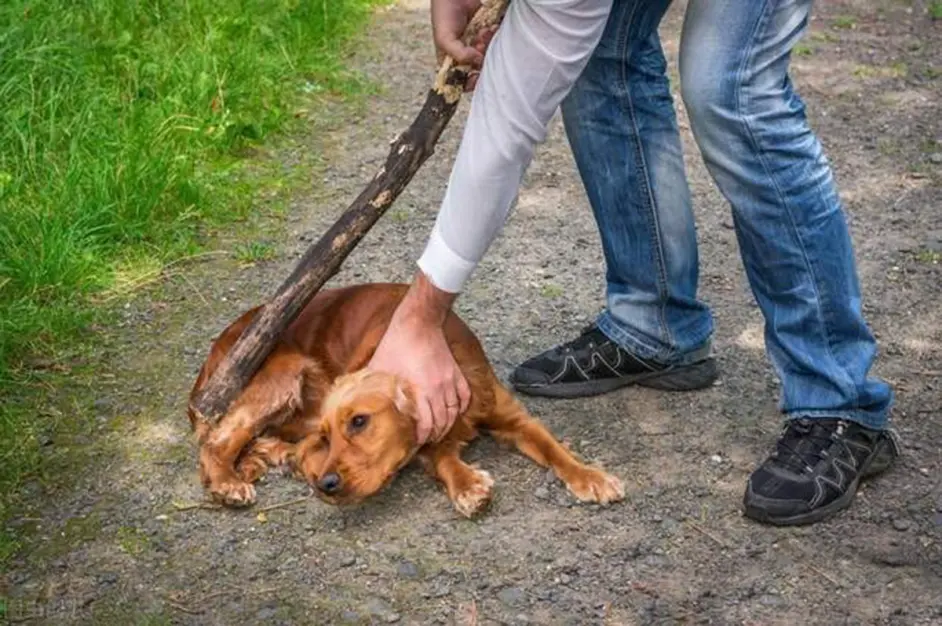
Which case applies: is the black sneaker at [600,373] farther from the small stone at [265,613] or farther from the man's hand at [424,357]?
the small stone at [265,613]

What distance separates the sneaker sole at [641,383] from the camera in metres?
4.16

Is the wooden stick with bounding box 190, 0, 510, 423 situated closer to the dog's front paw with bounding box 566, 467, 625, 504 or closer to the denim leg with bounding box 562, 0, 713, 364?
the denim leg with bounding box 562, 0, 713, 364

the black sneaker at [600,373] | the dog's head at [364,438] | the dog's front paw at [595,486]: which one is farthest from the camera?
the black sneaker at [600,373]

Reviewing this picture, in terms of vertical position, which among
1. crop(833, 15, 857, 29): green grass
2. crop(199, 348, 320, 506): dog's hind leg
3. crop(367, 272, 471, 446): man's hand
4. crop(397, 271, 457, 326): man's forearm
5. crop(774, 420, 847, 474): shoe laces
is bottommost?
crop(833, 15, 857, 29): green grass

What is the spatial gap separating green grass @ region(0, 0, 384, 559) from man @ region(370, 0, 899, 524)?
146 centimetres

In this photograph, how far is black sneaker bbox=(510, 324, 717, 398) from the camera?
13.6 ft

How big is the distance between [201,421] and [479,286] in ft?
4.21

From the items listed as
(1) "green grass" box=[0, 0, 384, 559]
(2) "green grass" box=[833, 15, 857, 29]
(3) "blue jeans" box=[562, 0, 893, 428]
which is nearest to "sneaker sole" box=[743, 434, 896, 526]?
(3) "blue jeans" box=[562, 0, 893, 428]

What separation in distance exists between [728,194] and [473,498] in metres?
0.94

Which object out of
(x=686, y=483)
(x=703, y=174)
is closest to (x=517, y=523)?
(x=686, y=483)

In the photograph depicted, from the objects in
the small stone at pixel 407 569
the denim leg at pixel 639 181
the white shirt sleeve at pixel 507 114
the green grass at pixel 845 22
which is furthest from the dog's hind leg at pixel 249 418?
the green grass at pixel 845 22

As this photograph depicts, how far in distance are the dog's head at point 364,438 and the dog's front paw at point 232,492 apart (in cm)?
22

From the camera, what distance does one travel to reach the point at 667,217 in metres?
3.95

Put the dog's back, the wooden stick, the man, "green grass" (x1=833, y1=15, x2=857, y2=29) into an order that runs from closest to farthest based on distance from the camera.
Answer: the man < the wooden stick < the dog's back < "green grass" (x1=833, y1=15, x2=857, y2=29)
